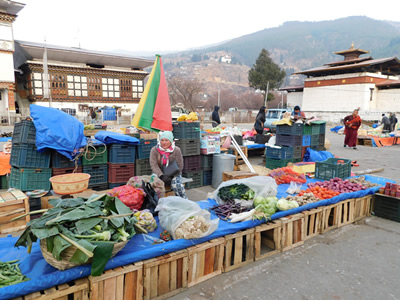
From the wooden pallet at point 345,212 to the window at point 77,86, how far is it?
102 feet

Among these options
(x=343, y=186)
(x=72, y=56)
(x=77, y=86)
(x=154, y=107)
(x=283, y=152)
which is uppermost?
(x=72, y=56)

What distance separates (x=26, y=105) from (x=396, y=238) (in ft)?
112

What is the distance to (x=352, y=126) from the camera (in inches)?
503

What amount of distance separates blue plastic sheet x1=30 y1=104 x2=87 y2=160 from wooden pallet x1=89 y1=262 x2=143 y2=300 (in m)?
3.01

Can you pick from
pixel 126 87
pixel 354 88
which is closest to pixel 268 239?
pixel 126 87

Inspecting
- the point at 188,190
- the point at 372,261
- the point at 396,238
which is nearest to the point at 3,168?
the point at 188,190

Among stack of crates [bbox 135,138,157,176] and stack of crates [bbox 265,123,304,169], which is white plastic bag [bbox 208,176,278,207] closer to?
stack of crates [bbox 135,138,157,176]

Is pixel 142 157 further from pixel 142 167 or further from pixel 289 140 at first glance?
pixel 289 140

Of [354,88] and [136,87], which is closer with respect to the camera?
[136,87]

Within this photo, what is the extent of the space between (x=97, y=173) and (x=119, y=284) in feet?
11.2

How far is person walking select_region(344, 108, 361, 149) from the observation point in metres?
12.4

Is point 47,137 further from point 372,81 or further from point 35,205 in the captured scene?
point 372,81

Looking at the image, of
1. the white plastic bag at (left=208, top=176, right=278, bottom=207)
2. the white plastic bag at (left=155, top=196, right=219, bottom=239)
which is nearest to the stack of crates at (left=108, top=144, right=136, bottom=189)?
the white plastic bag at (left=208, top=176, right=278, bottom=207)

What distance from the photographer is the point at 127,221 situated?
2758mm
